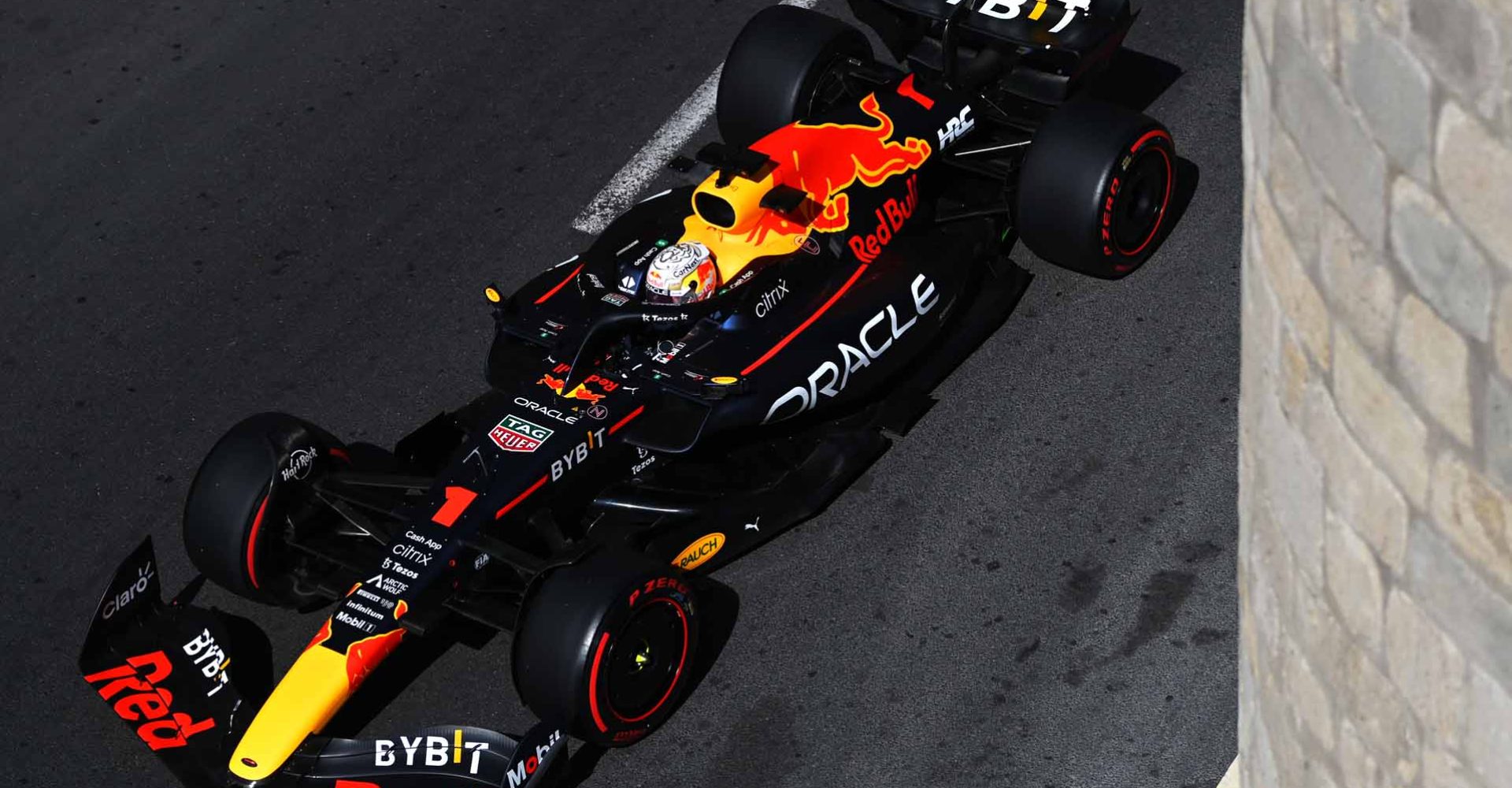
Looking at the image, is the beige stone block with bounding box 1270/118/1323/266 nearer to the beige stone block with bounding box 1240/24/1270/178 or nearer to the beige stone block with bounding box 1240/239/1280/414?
the beige stone block with bounding box 1240/24/1270/178

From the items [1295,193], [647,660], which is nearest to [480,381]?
[647,660]

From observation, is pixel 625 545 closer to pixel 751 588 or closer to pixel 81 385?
pixel 751 588

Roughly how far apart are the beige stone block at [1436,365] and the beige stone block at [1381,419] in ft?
0.27

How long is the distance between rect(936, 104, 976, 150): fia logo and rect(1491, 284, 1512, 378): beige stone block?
567 centimetres

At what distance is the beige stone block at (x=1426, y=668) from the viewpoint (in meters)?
3.76

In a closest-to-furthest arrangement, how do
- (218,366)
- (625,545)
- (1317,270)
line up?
(1317,270)
(625,545)
(218,366)

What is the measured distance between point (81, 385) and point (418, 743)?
3533 millimetres

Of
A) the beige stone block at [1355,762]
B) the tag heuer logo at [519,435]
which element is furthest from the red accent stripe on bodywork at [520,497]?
the beige stone block at [1355,762]

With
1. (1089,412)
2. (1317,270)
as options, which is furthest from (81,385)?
(1317,270)

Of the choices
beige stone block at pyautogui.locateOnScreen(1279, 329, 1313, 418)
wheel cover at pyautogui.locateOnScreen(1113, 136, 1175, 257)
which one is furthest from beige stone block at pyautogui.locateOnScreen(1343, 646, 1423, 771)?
wheel cover at pyautogui.locateOnScreen(1113, 136, 1175, 257)

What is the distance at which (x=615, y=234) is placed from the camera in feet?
27.8

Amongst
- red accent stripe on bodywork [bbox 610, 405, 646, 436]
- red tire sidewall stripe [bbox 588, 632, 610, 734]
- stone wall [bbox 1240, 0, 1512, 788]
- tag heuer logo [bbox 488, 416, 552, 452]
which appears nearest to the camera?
stone wall [bbox 1240, 0, 1512, 788]

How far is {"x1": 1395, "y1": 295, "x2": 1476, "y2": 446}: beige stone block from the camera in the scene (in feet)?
11.1

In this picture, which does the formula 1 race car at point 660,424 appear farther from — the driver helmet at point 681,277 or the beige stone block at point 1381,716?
the beige stone block at point 1381,716
